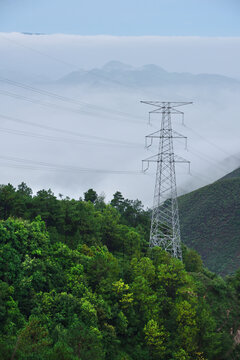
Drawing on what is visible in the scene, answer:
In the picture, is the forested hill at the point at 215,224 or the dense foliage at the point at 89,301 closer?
the dense foliage at the point at 89,301

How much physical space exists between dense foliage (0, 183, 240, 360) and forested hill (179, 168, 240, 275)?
156 feet

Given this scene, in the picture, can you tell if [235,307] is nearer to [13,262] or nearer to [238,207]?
[13,262]

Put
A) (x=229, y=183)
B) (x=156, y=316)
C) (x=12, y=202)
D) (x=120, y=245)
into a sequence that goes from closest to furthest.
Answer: (x=156, y=316), (x=12, y=202), (x=120, y=245), (x=229, y=183)

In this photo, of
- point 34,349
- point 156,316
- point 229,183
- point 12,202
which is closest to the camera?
point 34,349

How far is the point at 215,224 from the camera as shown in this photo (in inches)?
4547

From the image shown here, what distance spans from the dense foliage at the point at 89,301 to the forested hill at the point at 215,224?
47694 millimetres

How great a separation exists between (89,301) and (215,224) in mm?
83760

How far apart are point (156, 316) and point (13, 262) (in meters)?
15.1

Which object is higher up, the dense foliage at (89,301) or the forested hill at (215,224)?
the forested hill at (215,224)

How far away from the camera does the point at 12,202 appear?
53.6 meters

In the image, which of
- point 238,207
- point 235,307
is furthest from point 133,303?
point 238,207

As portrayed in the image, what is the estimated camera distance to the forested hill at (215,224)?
101125mm

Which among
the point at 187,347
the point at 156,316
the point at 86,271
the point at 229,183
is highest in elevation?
the point at 229,183

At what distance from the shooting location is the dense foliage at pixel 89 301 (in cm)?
3088
